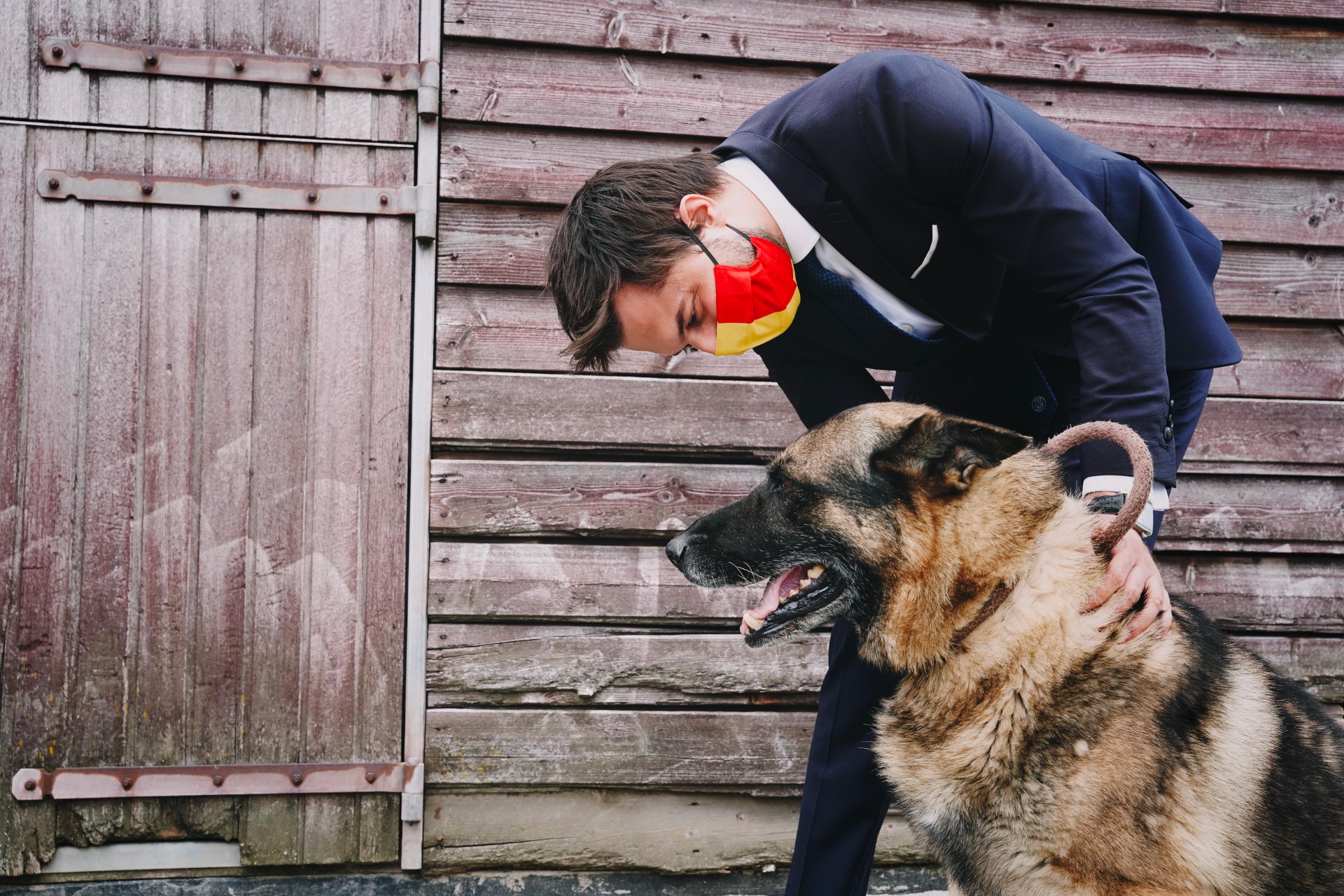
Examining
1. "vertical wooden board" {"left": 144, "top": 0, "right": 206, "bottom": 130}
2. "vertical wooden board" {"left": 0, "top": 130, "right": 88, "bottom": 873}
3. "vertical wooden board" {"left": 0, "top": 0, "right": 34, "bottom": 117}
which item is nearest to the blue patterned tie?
"vertical wooden board" {"left": 144, "top": 0, "right": 206, "bottom": 130}

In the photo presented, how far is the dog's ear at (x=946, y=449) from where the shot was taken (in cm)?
166

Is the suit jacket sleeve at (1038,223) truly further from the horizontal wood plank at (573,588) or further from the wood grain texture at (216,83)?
the wood grain texture at (216,83)

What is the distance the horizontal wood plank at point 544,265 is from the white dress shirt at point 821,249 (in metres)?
1.25

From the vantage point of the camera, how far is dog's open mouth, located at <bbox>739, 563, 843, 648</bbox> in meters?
1.92

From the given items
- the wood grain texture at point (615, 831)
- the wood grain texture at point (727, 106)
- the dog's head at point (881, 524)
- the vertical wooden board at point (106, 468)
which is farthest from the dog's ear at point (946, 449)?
the vertical wooden board at point (106, 468)

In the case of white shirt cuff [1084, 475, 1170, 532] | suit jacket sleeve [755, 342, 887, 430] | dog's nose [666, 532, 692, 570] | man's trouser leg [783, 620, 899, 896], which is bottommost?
man's trouser leg [783, 620, 899, 896]

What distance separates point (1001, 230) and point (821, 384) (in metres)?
0.65

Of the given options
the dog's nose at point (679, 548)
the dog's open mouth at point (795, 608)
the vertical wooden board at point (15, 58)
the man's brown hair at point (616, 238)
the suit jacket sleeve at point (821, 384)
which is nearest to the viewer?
the man's brown hair at point (616, 238)

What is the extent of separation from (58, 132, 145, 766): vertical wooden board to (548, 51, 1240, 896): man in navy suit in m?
1.89

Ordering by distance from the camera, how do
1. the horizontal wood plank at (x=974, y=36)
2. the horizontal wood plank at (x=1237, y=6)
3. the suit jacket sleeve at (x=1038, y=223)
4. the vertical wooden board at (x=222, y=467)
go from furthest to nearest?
the horizontal wood plank at (x=1237, y=6), the horizontal wood plank at (x=974, y=36), the vertical wooden board at (x=222, y=467), the suit jacket sleeve at (x=1038, y=223)

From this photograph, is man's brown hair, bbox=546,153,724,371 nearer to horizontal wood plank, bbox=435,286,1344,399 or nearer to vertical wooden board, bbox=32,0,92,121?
horizontal wood plank, bbox=435,286,1344,399

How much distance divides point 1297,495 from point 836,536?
101 inches

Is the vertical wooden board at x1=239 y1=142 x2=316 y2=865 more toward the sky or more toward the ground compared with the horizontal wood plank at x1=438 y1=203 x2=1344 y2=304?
more toward the ground

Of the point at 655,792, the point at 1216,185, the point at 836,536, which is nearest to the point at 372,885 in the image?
the point at 655,792
